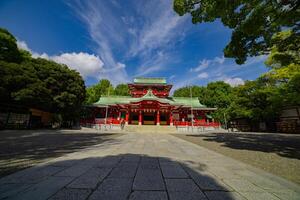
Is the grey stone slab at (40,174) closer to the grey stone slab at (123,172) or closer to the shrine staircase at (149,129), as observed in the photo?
the grey stone slab at (123,172)

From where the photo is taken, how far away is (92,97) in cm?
4100

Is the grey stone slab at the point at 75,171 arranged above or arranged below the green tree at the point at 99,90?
below

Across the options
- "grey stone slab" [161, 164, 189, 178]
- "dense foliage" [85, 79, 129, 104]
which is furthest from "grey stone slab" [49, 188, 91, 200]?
"dense foliage" [85, 79, 129, 104]

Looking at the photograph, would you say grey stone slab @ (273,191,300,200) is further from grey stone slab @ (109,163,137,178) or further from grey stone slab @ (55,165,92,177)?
grey stone slab @ (55,165,92,177)

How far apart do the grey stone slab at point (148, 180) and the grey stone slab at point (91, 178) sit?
72cm

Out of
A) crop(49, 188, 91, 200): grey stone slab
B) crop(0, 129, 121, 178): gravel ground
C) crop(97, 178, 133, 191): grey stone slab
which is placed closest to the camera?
crop(49, 188, 91, 200): grey stone slab

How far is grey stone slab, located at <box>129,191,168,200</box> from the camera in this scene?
2.34 meters

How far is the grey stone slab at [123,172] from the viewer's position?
3.37 m

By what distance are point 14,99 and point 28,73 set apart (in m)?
3.47

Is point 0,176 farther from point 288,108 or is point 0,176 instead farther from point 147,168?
point 288,108

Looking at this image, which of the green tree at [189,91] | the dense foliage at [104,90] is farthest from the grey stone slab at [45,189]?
the green tree at [189,91]

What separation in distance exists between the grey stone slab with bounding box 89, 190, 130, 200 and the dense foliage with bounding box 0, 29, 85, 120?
1934 centimetres

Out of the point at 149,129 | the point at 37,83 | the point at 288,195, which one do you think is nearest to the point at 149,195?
the point at 288,195

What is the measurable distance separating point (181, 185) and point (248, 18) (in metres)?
6.74
